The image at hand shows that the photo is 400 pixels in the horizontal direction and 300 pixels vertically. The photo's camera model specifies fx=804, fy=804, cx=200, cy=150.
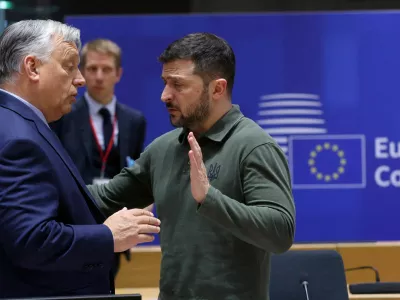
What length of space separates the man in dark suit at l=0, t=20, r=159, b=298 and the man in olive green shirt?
0.93ft

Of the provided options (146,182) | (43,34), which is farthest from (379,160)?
(43,34)

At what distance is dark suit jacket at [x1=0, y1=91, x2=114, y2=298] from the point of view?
2.23 meters

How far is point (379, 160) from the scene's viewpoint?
5.48 meters

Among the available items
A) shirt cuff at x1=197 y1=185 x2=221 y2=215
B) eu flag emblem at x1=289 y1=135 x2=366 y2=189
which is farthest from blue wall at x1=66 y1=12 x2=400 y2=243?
shirt cuff at x1=197 y1=185 x2=221 y2=215

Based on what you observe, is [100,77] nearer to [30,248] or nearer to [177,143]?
[177,143]

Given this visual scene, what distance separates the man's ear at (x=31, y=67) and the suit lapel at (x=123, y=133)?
8.52ft

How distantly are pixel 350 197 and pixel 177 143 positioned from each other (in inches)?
108

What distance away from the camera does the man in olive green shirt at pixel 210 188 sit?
8.59 feet

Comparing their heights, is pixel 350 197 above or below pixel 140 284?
above

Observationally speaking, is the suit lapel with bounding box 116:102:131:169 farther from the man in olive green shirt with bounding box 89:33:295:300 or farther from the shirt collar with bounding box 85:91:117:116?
Result: the man in olive green shirt with bounding box 89:33:295:300

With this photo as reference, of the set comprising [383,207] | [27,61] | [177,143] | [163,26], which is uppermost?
[163,26]

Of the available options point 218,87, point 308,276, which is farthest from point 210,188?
point 308,276

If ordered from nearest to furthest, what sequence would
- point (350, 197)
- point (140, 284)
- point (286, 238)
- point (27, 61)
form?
1. point (27, 61)
2. point (286, 238)
3. point (140, 284)
4. point (350, 197)

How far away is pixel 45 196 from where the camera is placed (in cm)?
229
